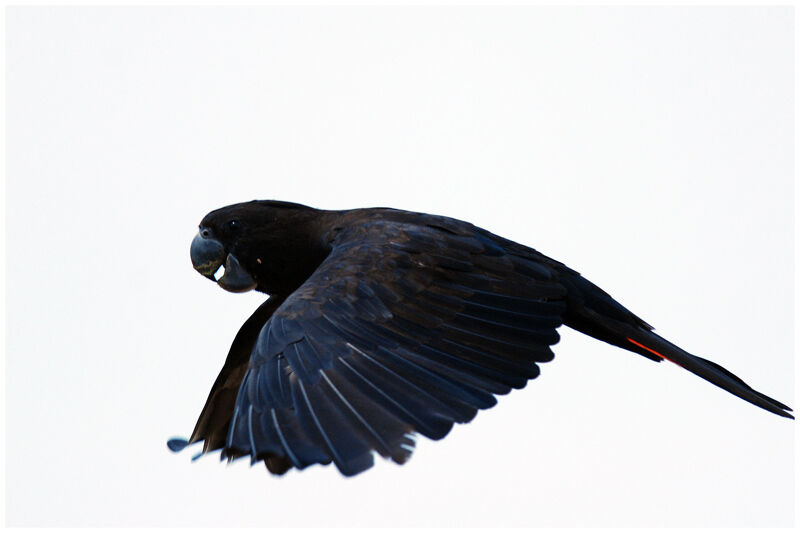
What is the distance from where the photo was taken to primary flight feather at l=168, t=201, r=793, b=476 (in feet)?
15.5

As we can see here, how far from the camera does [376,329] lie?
5273 millimetres

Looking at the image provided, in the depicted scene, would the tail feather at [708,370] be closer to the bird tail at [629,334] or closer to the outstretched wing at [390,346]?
the bird tail at [629,334]

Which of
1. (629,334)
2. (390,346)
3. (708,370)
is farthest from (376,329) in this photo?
(708,370)

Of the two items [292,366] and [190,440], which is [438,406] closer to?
[292,366]

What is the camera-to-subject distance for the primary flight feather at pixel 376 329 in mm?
4719

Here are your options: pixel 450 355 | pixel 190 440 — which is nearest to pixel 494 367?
pixel 450 355

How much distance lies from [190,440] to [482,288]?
5.67 feet

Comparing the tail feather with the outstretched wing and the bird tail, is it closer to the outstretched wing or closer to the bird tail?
the bird tail

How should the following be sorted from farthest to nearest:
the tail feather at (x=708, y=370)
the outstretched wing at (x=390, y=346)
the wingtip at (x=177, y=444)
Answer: the wingtip at (x=177, y=444) < the tail feather at (x=708, y=370) < the outstretched wing at (x=390, y=346)

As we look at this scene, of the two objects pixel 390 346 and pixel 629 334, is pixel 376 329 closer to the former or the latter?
pixel 390 346

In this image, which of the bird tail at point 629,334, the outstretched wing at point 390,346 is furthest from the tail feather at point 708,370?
the outstretched wing at point 390,346

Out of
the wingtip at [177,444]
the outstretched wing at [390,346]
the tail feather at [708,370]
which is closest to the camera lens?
the outstretched wing at [390,346]

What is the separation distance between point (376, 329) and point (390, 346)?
13cm

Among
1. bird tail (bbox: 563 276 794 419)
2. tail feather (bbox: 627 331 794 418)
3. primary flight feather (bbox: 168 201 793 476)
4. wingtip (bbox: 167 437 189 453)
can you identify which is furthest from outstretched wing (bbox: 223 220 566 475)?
wingtip (bbox: 167 437 189 453)
